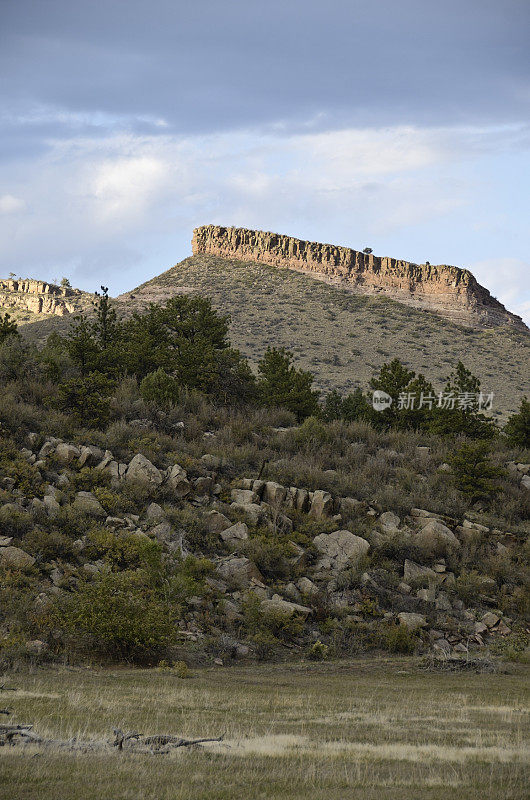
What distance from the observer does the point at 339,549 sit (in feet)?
64.4

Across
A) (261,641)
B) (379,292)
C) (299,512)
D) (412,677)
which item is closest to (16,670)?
(261,641)

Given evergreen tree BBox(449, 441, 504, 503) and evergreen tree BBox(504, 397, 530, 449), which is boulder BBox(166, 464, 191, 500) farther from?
evergreen tree BBox(504, 397, 530, 449)

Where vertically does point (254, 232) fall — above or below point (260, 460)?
above

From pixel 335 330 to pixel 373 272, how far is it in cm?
2991

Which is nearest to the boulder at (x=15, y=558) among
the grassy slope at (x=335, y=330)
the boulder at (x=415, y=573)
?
the boulder at (x=415, y=573)

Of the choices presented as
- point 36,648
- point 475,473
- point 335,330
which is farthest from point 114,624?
point 335,330

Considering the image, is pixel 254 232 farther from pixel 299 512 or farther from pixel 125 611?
pixel 125 611

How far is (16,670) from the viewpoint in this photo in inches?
471

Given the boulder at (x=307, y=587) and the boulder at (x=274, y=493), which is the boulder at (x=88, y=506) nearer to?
the boulder at (x=274, y=493)

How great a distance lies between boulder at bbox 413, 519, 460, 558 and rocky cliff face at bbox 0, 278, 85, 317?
7658 cm

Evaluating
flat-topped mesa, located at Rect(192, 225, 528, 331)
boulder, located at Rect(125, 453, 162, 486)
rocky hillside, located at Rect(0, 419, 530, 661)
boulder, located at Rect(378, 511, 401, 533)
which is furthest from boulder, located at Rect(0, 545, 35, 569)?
flat-topped mesa, located at Rect(192, 225, 528, 331)

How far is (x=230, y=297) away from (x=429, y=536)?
7561cm

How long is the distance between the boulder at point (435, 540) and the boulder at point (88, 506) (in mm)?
9636

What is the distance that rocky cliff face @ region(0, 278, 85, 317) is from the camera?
92938 millimetres
